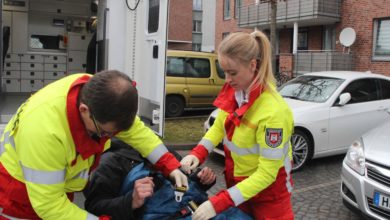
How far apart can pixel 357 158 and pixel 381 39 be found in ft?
52.1

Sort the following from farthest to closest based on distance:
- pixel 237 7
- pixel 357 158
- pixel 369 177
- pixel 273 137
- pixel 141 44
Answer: pixel 237 7 → pixel 141 44 → pixel 357 158 → pixel 369 177 → pixel 273 137

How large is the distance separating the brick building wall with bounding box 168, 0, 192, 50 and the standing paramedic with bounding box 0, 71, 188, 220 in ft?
123

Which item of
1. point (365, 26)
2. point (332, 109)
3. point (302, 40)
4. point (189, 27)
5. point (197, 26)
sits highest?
point (197, 26)

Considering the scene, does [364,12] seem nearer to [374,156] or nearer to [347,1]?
[347,1]

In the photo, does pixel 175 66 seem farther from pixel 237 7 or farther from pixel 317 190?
pixel 237 7

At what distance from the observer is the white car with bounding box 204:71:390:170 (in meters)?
6.55

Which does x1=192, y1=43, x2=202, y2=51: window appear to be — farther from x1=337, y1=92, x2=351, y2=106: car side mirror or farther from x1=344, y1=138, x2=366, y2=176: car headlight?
x1=344, y1=138, x2=366, y2=176: car headlight

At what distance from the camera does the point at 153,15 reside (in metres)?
5.80

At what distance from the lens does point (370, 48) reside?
18734 mm

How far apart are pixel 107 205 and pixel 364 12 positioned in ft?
64.1

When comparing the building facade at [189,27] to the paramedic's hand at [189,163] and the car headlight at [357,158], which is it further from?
the paramedic's hand at [189,163]

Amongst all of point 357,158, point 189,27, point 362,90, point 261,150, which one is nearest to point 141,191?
point 261,150

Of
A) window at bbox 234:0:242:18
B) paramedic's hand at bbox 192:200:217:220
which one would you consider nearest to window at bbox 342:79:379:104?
paramedic's hand at bbox 192:200:217:220

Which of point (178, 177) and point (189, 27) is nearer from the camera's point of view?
point (178, 177)
